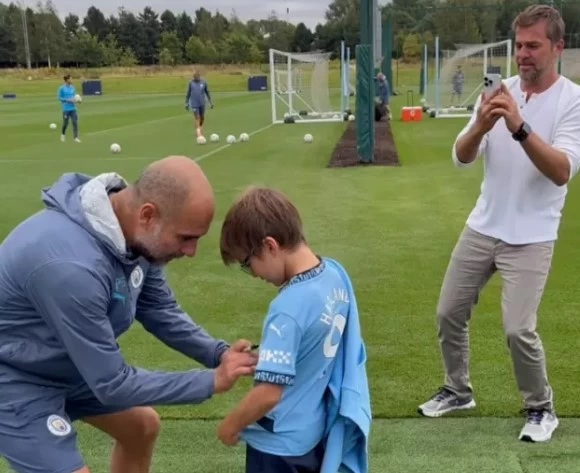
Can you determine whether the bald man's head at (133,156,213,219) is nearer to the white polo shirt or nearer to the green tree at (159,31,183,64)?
the white polo shirt

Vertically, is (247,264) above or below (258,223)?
below

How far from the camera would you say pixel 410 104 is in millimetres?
37062

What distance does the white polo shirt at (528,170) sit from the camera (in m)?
4.24

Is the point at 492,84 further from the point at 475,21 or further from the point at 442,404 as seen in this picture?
the point at 475,21

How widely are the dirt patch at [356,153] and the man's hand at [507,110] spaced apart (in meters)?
12.6

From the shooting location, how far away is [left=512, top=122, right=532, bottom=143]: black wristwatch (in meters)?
4.01

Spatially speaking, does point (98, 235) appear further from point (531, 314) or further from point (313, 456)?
point (531, 314)

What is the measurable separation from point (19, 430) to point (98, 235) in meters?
0.78

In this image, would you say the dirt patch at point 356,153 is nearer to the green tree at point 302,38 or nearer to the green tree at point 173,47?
the green tree at point 302,38

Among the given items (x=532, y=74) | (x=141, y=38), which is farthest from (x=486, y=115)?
(x=141, y=38)

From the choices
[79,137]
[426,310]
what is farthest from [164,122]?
[426,310]

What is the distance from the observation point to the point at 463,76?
30.9 m

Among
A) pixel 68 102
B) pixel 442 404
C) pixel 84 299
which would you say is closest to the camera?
pixel 84 299

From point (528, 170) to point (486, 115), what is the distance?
1.53 feet
